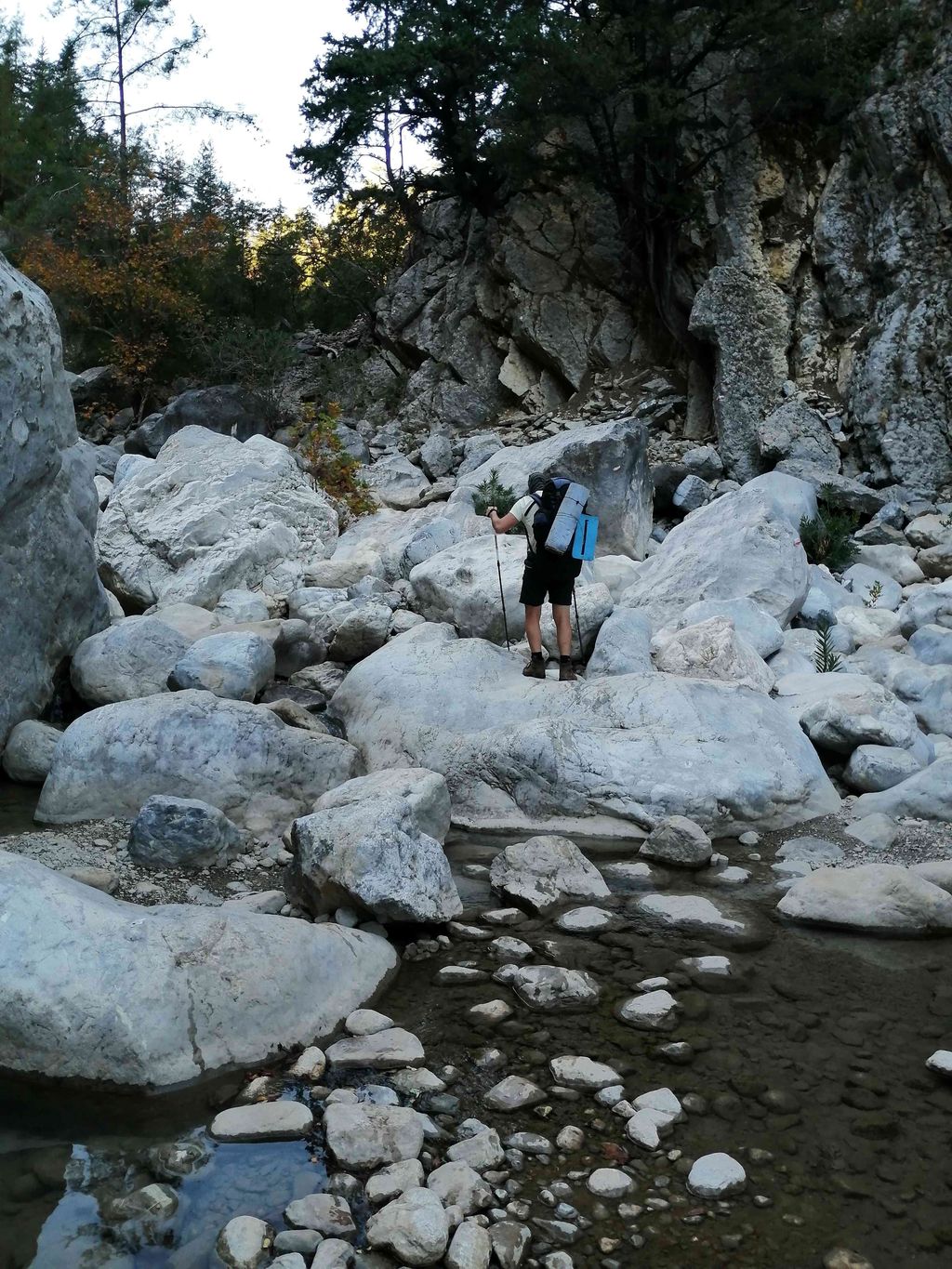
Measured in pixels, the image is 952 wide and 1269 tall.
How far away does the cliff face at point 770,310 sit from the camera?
14070 mm

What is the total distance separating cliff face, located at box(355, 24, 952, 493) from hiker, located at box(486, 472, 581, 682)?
7397 mm

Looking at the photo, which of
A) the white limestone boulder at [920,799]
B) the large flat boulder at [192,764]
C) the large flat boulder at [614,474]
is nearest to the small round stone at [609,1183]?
the large flat boulder at [192,764]

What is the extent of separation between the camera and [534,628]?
742 centimetres

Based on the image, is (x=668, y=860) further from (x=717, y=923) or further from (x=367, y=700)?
(x=367, y=700)

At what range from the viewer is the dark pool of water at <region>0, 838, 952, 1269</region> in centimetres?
279

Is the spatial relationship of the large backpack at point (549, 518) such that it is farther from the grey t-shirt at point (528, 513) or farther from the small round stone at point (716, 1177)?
the small round stone at point (716, 1177)

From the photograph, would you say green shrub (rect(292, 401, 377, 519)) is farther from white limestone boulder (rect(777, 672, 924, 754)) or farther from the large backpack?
white limestone boulder (rect(777, 672, 924, 754))

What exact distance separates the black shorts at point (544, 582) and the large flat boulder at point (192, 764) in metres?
2.02

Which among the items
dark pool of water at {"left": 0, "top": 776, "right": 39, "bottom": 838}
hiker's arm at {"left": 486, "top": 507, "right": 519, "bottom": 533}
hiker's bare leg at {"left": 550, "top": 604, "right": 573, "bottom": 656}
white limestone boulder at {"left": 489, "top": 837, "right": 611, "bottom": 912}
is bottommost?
white limestone boulder at {"left": 489, "top": 837, "right": 611, "bottom": 912}

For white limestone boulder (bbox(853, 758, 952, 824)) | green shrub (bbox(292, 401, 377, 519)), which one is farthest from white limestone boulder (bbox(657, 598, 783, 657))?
green shrub (bbox(292, 401, 377, 519))

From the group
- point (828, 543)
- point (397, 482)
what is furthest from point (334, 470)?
point (828, 543)

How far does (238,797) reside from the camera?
5941 millimetres

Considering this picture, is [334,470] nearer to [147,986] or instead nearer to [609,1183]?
[147,986]

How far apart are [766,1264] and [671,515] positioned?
1143 centimetres
